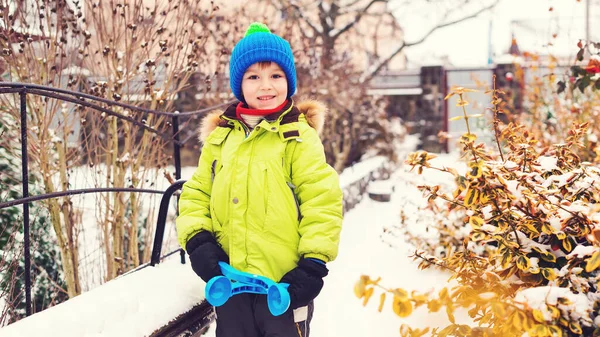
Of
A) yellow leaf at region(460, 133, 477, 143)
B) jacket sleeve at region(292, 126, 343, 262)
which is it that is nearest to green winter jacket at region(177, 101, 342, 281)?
jacket sleeve at region(292, 126, 343, 262)

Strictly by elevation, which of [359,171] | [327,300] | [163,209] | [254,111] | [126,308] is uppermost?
[254,111]

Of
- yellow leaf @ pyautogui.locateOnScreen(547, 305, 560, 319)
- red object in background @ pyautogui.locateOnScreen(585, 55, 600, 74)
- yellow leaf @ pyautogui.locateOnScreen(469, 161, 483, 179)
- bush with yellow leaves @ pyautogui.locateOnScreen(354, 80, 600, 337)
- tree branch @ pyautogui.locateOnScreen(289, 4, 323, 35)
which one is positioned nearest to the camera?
yellow leaf @ pyautogui.locateOnScreen(547, 305, 560, 319)

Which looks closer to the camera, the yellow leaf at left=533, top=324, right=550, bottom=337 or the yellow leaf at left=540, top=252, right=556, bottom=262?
the yellow leaf at left=533, top=324, right=550, bottom=337

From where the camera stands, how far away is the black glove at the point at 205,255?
1.72 m

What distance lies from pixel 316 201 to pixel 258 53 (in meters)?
0.58

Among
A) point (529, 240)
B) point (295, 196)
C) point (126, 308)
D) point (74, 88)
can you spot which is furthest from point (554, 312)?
point (74, 88)

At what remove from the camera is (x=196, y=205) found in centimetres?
189

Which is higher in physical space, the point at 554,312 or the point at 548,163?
the point at 548,163

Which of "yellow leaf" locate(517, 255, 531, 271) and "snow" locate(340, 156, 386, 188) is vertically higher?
"yellow leaf" locate(517, 255, 531, 271)

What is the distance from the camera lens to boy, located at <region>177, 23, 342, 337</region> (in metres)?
1.70

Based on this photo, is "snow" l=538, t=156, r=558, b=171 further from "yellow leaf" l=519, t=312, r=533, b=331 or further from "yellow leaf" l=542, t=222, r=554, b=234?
"yellow leaf" l=519, t=312, r=533, b=331

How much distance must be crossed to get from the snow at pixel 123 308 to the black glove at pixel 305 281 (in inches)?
25.9

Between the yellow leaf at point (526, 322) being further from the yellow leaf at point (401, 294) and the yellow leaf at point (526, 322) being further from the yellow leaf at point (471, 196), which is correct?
the yellow leaf at point (471, 196)

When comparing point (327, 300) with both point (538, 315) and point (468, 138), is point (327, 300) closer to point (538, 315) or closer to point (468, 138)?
point (468, 138)
